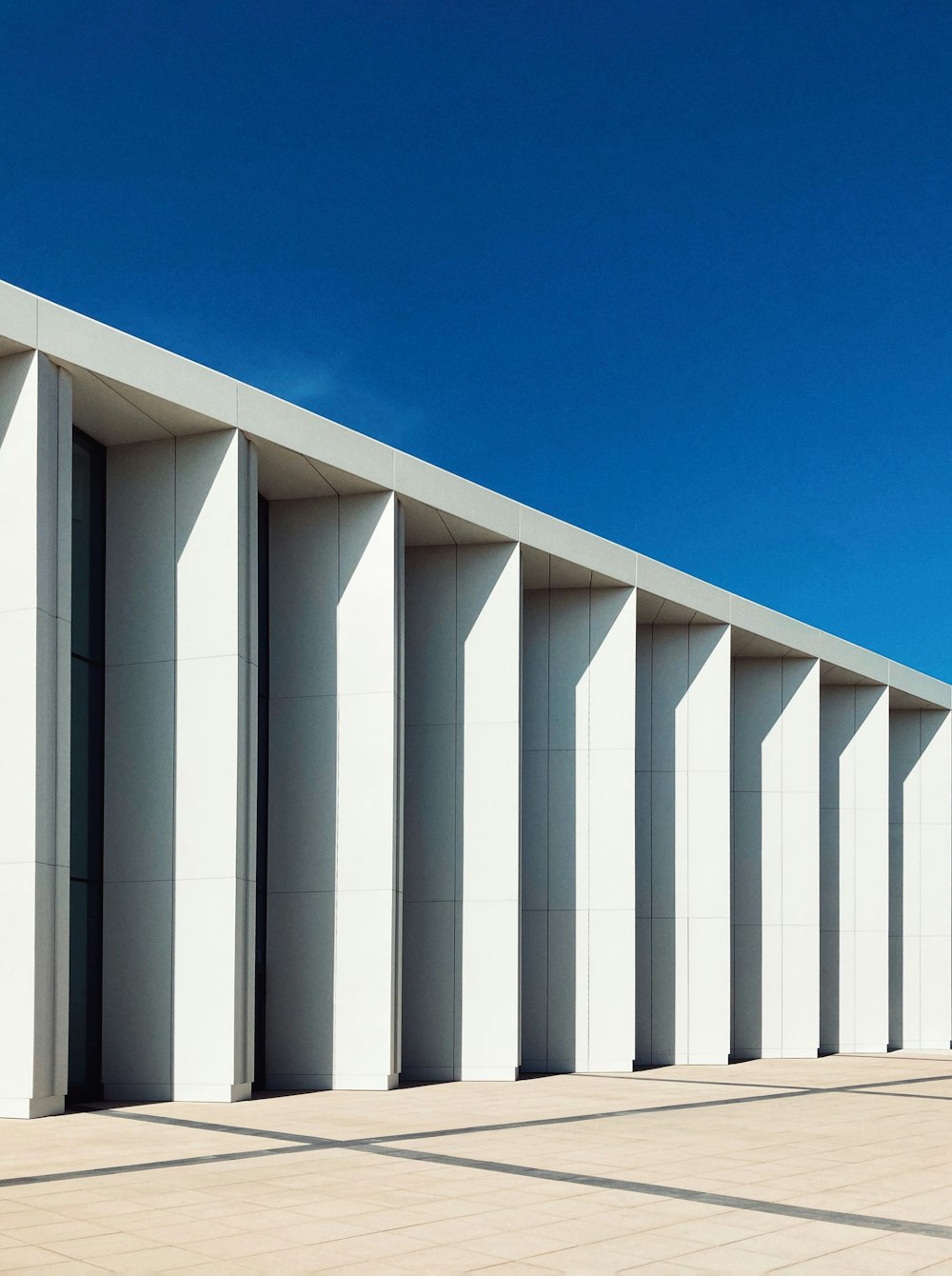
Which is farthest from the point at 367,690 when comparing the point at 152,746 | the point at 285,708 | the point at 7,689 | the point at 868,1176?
the point at 868,1176

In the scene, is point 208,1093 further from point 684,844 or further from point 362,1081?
point 684,844

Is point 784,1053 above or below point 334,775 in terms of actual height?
below

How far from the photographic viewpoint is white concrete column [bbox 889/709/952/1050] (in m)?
35.4

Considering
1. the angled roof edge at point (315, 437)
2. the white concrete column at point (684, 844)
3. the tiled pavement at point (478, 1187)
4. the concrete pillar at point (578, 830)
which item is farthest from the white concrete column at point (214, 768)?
the white concrete column at point (684, 844)

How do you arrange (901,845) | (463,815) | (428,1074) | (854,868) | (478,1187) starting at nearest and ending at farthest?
(478,1187)
(428,1074)
(463,815)
(854,868)
(901,845)

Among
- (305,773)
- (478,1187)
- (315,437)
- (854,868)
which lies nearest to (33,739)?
(305,773)

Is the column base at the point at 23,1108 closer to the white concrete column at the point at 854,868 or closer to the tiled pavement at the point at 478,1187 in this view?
the tiled pavement at the point at 478,1187

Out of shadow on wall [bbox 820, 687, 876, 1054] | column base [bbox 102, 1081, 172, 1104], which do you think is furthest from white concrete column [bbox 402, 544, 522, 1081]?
shadow on wall [bbox 820, 687, 876, 1054]

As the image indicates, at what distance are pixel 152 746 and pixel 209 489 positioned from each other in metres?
3.48

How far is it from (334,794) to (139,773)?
3.17 meters

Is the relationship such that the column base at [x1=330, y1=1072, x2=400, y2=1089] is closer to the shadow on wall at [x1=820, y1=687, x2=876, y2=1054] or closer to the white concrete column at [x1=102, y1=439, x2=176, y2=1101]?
the white concrete column at [x1=102, y1=439, x2=176, y2=1101]

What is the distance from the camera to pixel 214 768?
18.0 m

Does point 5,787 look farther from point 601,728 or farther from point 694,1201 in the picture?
point 601,728

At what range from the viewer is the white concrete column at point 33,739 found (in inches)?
602
